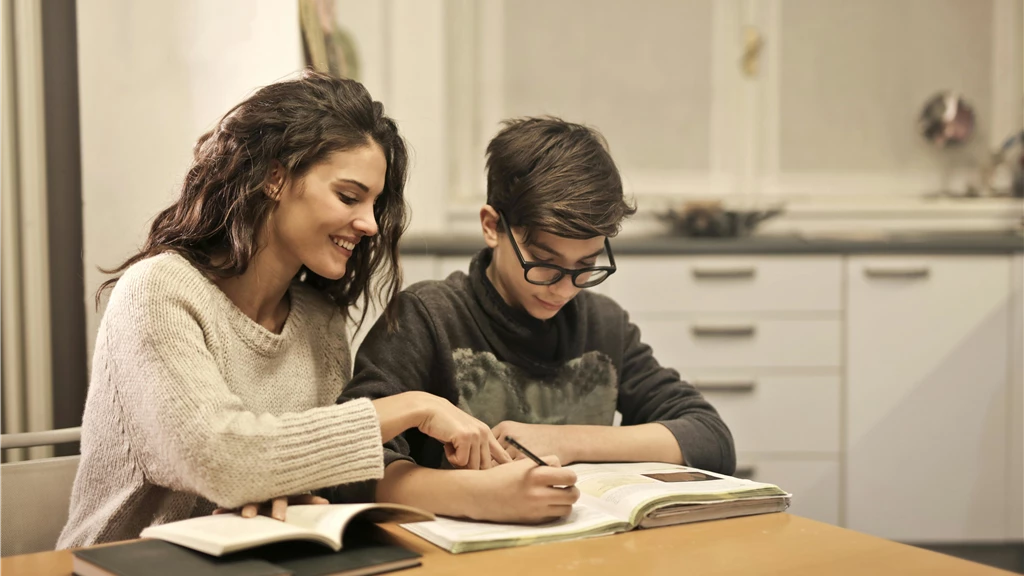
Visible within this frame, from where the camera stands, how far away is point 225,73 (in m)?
1.66

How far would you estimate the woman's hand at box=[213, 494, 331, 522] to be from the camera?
91cm

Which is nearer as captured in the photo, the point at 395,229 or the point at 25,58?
the point at 395,229

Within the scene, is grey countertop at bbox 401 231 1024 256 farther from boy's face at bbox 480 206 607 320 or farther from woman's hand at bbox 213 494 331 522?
woman's hand at bbox 213 494 331 522

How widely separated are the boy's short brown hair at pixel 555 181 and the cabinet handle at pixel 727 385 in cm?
147

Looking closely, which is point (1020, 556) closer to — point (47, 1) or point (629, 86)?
point (629, 86)

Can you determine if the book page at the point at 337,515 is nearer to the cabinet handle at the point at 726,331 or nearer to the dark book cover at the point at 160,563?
the dark book cover at the point at 160,563

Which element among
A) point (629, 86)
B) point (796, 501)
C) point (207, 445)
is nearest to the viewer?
→ point (207, 445)

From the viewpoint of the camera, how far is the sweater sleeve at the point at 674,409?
1.31 m

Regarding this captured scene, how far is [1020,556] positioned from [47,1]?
9.62ft

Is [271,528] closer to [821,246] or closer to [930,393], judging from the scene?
[821,246]

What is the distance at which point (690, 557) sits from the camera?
0.87m

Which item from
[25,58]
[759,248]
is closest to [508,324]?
[25,58]

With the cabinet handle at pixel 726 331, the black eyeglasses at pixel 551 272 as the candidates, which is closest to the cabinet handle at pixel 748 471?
the cabinet handle at pixel 726 331

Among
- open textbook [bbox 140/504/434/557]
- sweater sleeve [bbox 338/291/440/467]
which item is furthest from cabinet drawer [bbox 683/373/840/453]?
open textbook [bbox 140/504/434/557]
